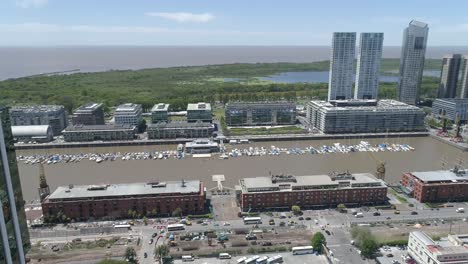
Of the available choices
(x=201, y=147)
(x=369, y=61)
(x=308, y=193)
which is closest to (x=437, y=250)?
(x=308, y=193)

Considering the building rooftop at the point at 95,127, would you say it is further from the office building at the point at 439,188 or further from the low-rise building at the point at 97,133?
the office building at the point at 439,188

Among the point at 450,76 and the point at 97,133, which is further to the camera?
the point at 450,76

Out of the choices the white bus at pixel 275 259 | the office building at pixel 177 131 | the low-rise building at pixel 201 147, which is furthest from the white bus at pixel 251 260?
the office building at pixel 177 131

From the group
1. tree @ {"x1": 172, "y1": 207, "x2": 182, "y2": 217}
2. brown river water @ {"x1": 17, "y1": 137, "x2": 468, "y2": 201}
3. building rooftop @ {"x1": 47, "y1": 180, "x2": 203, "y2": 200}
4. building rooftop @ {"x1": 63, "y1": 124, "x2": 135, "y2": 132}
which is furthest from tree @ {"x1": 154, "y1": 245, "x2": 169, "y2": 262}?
building rooftop @ {"x1": 63, "y1": 124, "x2": 135, "y2": 132}

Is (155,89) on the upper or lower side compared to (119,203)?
upper

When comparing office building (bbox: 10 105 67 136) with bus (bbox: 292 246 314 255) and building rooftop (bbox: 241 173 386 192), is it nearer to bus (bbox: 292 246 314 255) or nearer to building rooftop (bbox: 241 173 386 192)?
building rooftop (bbox: 241 173 386 192)

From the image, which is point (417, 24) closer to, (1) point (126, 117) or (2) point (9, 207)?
(1) point (126, 117)

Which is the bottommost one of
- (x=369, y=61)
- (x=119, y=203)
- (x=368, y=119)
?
(x=119, y=203)
